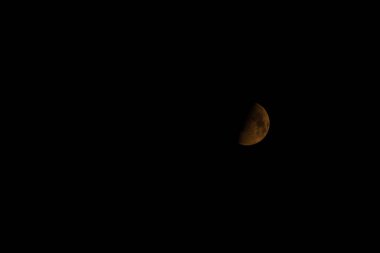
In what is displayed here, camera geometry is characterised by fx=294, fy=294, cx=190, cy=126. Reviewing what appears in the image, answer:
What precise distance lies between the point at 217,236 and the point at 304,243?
1118 mm

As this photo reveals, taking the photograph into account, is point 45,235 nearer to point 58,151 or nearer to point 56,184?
point 56,184

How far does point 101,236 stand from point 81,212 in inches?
14.8

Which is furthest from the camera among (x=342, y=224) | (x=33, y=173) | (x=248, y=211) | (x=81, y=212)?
(x=248, y=211)

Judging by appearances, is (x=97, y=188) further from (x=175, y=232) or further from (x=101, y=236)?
(x=175, y=232)

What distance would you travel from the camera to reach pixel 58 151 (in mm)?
3383

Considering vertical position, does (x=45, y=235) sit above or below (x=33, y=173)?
below

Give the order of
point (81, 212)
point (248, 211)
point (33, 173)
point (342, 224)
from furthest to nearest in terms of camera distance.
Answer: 1. point (248, 211)
2. point (342, 224)
3. point (81, 212)
4. point (33, 173)

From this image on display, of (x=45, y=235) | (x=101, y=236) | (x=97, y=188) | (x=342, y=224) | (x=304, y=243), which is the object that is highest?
(x=342, y=224)

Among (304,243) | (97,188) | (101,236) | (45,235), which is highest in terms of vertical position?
(304,243)

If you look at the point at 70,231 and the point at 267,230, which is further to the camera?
the point at 267,230

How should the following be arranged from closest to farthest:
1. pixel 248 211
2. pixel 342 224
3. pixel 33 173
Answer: pixel 33 173
pixel 342 224
pixel 248 211

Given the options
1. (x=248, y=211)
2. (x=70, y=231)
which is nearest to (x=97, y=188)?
(x=70, y=231)

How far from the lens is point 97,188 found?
355 cm

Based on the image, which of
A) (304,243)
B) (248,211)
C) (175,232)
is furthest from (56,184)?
(304,243)
